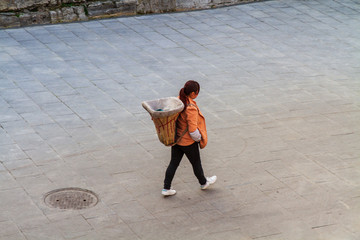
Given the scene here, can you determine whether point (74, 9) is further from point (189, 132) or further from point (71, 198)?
point (189, 132)

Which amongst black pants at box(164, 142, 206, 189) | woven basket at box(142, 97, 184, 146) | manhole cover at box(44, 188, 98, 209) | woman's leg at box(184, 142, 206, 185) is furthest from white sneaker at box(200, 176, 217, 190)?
manhole cover at box(44, 188, 98, 209)

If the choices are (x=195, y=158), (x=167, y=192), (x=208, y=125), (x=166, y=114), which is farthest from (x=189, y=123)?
(x=208, y=125)

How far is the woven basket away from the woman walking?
0.12 meters

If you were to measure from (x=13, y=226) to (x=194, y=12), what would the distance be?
10.2m

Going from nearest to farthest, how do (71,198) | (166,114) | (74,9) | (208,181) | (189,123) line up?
(166,114) → (189,123) → (71,198) → (208,181) → (74,9)

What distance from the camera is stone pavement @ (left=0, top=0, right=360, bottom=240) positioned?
267 inches

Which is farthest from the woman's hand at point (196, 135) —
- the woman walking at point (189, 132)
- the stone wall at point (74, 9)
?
the stone wall at point (74, 9)

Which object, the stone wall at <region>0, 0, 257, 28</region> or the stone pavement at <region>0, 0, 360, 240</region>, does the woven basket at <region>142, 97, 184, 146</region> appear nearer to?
the stone pavement at <region>0, 0, 360, 240</region>

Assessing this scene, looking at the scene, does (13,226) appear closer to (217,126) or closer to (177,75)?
(217,126)

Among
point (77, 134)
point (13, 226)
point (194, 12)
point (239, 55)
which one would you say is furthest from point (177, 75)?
point (13, 226)

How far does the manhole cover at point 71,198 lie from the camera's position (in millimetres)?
6980

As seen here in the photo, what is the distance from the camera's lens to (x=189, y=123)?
270 inches

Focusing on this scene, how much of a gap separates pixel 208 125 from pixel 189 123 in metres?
2.62

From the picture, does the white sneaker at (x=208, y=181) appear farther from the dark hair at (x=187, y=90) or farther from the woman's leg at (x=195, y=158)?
the dark hair at (x=187, y=90)
